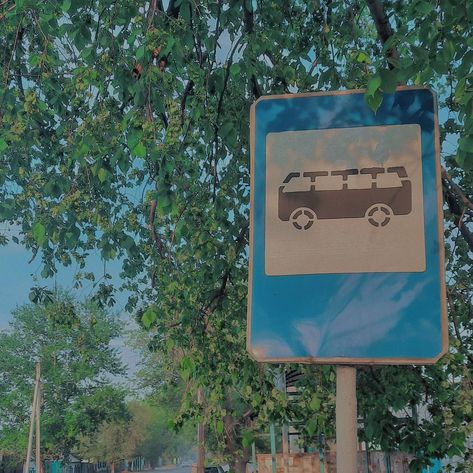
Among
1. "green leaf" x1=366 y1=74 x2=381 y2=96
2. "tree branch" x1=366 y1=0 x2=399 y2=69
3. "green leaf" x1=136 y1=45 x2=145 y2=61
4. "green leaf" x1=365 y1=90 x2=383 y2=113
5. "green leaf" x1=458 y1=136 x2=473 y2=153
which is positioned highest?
"tree branch" x1=366 y1=0 x2=399 y2=69

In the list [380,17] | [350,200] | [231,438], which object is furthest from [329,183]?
→ [231,438]

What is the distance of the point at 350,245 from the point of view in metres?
1.74

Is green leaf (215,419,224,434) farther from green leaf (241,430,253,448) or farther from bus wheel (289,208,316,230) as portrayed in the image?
bus wheel (289,208,316,230)

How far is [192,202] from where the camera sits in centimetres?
544

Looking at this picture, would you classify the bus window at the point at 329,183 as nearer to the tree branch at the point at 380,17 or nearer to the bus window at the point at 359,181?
the bus window at the point at 359,181

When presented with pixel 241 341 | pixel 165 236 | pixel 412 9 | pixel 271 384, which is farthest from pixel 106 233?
pixel 412 9

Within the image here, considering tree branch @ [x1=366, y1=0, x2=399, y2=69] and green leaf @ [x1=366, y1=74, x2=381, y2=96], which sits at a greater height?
tree branch @ [x1=366, y1=0, x2=399, y2=69]

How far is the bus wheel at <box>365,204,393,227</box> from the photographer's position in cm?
173

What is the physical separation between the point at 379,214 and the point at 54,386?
4867 cm

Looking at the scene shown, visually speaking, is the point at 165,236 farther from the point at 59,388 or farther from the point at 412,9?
the point at 59,388

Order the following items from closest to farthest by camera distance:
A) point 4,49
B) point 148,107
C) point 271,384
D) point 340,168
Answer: point 340,168, point 148,107, point 271,384, point 4,49

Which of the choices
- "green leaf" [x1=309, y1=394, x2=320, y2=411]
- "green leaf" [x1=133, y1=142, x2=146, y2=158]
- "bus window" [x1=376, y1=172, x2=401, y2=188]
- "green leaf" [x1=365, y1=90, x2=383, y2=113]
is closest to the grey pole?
"bus window" [x1=376, y1=172, x2=401, y2=188]

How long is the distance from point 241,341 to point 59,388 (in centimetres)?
4501

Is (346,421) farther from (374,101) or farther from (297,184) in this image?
(374,101)
